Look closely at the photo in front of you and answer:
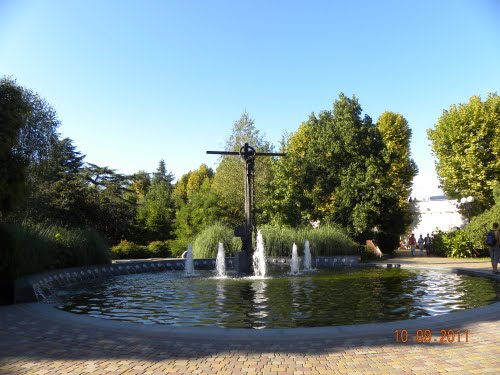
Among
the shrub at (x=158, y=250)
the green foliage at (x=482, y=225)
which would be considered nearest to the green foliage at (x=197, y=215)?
the shrub at (x=158, y=250)

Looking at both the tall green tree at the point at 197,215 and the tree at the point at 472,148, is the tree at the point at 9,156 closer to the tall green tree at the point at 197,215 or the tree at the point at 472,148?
the tall green tree at the point at 197,215

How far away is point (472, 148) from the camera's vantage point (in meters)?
27.6

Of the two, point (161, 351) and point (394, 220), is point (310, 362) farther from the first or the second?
point (394, 220)

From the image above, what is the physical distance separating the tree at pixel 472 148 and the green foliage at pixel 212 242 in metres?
16.7

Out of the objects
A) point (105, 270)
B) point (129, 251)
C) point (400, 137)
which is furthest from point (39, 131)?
point (400, 137)

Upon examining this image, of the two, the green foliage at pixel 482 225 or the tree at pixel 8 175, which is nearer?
the tree at pixel 8 175

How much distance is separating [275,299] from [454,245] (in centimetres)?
1820

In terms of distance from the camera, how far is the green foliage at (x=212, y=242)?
21688 mm

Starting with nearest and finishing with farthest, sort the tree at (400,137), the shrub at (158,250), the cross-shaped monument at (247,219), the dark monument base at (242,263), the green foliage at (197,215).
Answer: the cross-shaped monument at (247,219) → the dark monument base at (242,263) → the shrub at (158,250) → the green foliage at (197,215) → the tree at (400,137)

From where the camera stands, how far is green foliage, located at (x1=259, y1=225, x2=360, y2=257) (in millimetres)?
21219

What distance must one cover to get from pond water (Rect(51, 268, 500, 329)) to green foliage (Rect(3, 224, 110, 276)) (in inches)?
45.5

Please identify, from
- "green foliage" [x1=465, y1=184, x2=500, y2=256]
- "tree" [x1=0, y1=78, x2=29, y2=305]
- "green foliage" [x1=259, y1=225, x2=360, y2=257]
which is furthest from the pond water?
"green foliage" [x1=465, y1=184, x2=500, y2=256]

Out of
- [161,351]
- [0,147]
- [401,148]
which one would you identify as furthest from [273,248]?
[401,148]

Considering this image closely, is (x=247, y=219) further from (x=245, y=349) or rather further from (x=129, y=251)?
(x=129, y=251)
